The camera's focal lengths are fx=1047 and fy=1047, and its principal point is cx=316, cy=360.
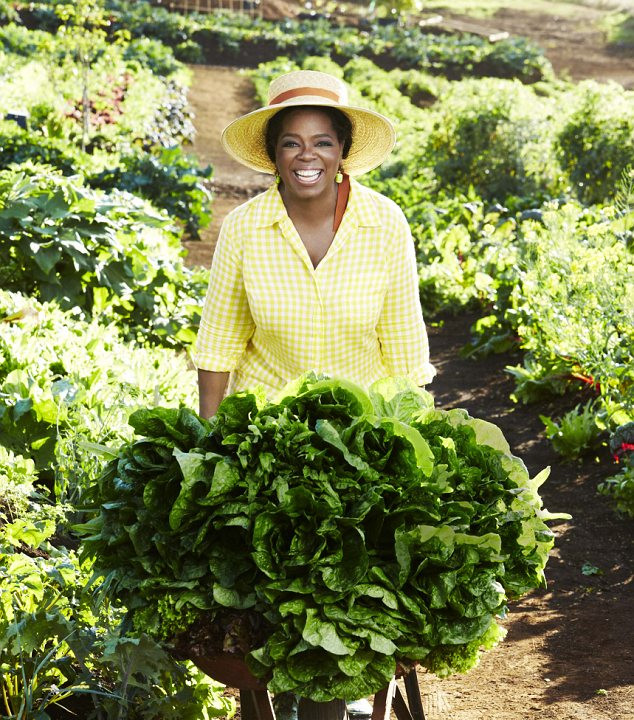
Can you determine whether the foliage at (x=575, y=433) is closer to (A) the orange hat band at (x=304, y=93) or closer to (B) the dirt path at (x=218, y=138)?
(A) the orange hat band at (x=304, y=93)

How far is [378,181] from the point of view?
1364 cm

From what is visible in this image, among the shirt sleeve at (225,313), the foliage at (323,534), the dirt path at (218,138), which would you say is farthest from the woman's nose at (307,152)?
the dirt path at (218,138)

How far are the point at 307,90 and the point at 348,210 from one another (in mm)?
370

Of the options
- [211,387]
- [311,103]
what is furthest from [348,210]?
[211,387]

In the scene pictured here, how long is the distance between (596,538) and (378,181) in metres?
9.29

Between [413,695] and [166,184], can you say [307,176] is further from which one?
[166,184]

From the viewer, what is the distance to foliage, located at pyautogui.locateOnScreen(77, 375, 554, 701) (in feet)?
6.55

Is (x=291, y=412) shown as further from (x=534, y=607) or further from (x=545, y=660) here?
(x=534, y=607)

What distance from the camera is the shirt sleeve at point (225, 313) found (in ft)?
10.4

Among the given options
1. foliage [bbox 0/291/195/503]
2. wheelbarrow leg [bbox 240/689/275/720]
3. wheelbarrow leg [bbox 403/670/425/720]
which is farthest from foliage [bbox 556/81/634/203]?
wheelbarrow leg [bbox 240/689/275/720]

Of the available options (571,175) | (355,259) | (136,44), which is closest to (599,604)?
(355,259)

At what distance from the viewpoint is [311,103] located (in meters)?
3.02

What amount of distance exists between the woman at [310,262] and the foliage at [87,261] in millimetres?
3076

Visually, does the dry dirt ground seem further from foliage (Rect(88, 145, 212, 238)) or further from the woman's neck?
foliage (Rect(88, 145, 212, 238))
